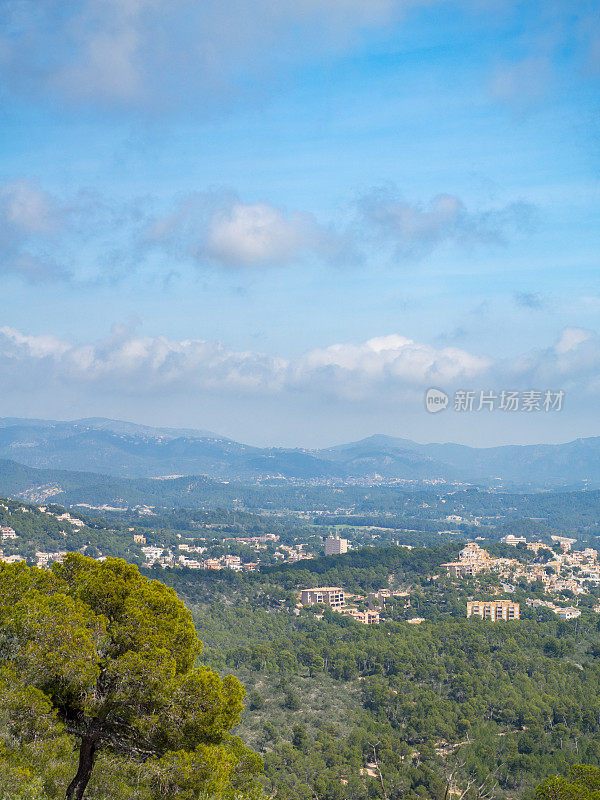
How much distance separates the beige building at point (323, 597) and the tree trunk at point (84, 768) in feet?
152

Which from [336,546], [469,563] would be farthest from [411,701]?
[336,546]

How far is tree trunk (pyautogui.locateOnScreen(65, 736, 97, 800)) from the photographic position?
331 inches

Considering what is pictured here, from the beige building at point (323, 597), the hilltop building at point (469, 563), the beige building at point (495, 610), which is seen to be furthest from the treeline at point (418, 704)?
the hilltop building at point (469, 563)

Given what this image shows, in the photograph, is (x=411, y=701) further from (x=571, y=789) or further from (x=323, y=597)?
(x=323, y=597)

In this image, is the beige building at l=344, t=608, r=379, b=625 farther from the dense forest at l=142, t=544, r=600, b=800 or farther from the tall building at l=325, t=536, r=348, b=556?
the tall building at l=325, t=536, r=348, b=556

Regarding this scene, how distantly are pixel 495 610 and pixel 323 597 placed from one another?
1305 centimetres

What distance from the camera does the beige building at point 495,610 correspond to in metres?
50.1

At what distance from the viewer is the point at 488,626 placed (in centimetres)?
3853

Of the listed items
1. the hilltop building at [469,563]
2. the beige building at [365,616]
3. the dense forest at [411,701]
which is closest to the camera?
the dense forest at [411,701]

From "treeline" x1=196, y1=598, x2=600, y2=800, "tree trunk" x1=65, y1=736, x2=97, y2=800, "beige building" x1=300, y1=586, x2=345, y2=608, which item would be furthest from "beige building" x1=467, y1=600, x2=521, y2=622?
"tree trunk" x1=65, y1=736, x2=97, y2=800

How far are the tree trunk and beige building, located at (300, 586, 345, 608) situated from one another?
46.2m

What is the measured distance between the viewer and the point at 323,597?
55.9 m

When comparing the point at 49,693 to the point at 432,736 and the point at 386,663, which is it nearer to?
the point at 432,736

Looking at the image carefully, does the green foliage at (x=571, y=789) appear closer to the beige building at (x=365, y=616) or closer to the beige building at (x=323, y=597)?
the beige building at (x=365, y=616)
